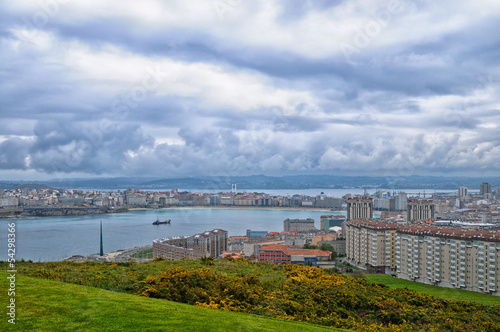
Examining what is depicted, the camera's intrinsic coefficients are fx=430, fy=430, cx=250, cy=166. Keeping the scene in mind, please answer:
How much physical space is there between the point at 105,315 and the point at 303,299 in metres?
1.99

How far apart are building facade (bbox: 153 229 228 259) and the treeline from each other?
10.2 metres

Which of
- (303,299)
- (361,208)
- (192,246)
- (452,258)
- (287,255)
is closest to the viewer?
(303,299)

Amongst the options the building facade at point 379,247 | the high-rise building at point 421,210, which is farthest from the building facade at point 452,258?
the high-rise building at point 421,210

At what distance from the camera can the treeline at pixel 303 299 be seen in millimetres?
3180

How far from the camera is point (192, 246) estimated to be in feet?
54.5

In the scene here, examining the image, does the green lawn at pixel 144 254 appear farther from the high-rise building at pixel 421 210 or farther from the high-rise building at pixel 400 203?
the high-rise building at pixel 400 203

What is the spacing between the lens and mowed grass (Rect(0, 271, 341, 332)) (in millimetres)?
1918

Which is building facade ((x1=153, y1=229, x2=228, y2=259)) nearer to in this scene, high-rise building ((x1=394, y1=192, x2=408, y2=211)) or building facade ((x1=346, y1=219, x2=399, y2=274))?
building facade ((x1=346, y1=219, x2=399, y2=274))

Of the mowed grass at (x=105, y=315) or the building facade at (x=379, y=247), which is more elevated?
the mowed grass at (x=105, y=315)

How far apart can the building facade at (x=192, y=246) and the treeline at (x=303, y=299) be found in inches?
400

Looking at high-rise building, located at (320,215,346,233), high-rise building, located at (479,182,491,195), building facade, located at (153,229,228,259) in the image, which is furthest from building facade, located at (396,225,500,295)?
high-rise building, located at (479,182,491,195)

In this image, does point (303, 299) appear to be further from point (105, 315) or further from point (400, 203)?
point (400, 203)

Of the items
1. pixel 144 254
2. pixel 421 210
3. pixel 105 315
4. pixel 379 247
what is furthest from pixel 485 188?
pixel 105 315

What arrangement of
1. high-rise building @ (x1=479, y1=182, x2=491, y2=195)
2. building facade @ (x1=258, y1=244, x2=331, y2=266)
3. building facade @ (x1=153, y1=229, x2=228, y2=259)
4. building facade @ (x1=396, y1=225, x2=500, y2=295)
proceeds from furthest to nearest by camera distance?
high-rise building @ (x1=479, y1=182, x2=491, y2=195), building facade @ (x1=153, y1=229, x2=228, y2=259), building facade @ (x1=258, y1=244, x2=331, y2=266), building facade @ (x1=396, y1=225, x2=500, y2=295)
